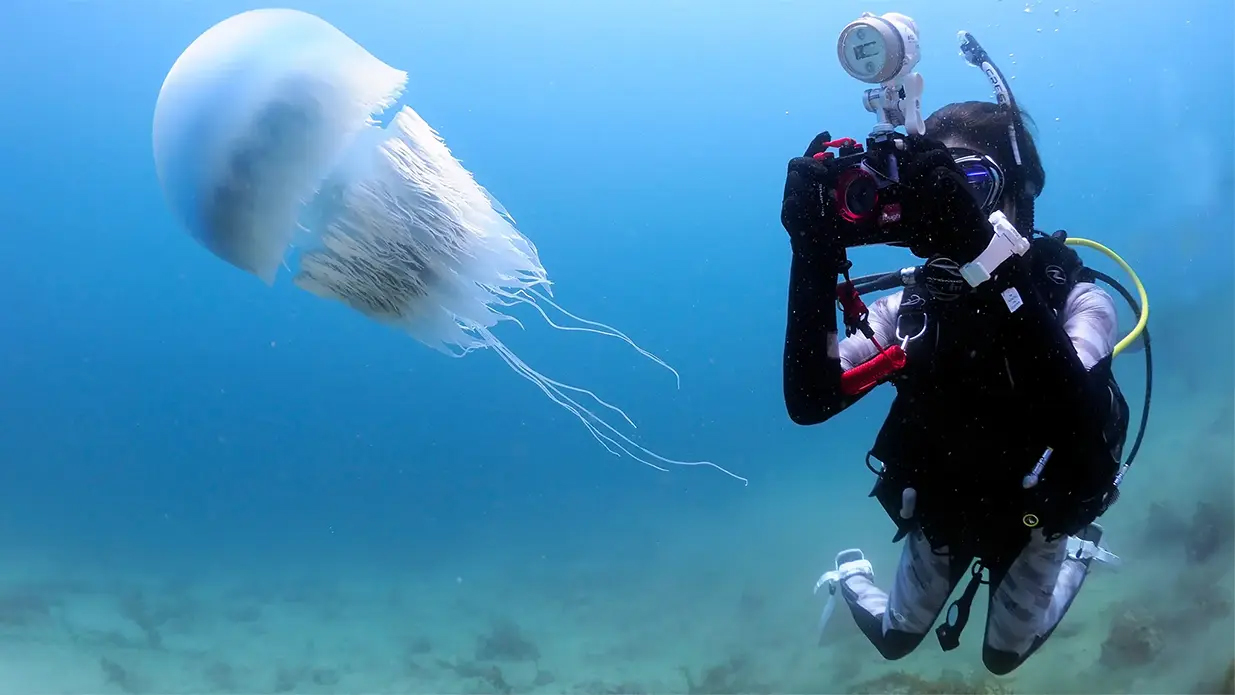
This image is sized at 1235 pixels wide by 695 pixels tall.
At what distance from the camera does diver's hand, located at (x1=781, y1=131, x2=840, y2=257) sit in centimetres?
217

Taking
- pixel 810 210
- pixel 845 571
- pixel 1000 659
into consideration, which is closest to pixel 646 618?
pixel 845 571

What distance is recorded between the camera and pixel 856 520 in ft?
42.7

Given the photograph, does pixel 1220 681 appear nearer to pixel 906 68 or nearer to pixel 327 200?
pixel 906 68

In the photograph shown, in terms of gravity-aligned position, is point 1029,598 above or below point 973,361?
below

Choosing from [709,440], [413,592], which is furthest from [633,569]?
[709,440]

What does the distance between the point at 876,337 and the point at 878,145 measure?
3.67 feet

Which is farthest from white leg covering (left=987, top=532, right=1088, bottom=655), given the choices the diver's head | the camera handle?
the camera handle

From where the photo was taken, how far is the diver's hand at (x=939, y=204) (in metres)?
2.05

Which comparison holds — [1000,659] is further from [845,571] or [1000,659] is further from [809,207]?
[809,207]

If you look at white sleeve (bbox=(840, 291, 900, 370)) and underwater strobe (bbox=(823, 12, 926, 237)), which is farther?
white sleeve (bbox=(840, 291, 900, 370))

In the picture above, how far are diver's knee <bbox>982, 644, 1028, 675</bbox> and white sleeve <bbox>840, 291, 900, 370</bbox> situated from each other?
1.76 m

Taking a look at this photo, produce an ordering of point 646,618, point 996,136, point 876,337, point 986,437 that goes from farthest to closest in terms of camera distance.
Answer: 1. point 646,618
2. point 876,337
3. point 986,437
4. point 996,136

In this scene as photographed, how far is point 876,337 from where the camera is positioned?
3.03 m

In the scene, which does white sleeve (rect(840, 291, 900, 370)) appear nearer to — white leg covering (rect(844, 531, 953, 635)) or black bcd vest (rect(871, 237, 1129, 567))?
black bcd vest (rect(871, 237, 1129, 567))
